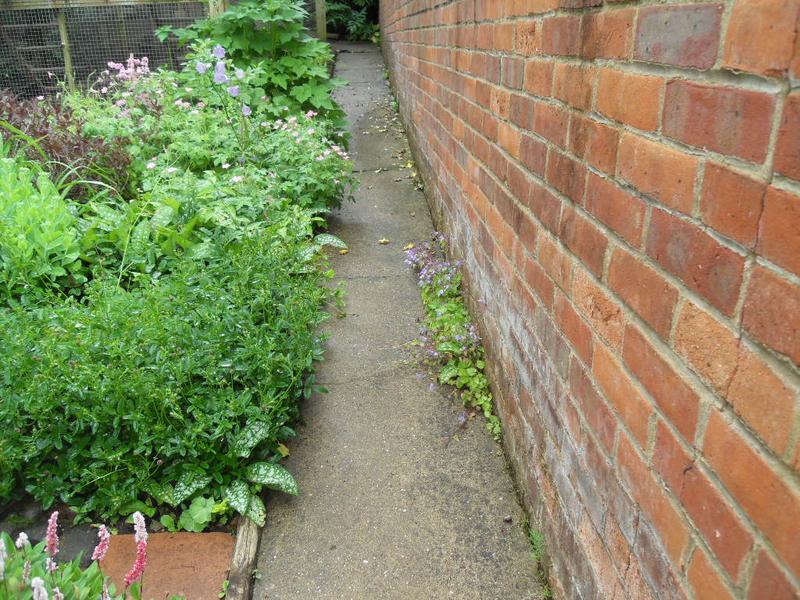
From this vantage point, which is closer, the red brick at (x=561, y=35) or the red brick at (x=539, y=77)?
the red brick at (x=561, y=35)

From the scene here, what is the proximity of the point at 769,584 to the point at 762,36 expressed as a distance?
73cm

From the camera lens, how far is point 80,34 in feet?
28.1

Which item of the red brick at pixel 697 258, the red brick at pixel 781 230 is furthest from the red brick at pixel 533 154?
the red brick at pixel 781 230

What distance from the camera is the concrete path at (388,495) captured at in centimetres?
194

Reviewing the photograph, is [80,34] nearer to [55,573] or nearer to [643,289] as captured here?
[55,573]

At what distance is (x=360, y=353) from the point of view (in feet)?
10.3

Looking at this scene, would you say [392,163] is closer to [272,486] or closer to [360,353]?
[360,353]

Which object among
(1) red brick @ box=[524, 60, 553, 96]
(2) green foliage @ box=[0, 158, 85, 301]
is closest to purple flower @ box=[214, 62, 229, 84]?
(2) green foliage @ box=[0, 158, 85, 301]

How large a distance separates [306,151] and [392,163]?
1631 mm

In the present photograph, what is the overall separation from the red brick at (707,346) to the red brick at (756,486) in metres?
0.06

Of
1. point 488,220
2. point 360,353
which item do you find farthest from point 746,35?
point 360,353

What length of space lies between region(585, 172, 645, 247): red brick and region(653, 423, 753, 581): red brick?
0.38 meters

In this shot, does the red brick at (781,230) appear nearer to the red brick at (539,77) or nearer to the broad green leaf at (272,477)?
the red brick at (539,77)

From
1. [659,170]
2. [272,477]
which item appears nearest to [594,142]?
[659,170]
